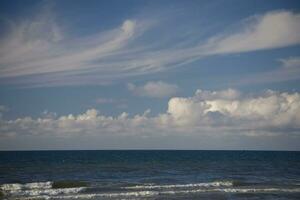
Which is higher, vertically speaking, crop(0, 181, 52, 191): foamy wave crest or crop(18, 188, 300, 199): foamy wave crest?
crop(0, 181, 52, 191): foamy wave crest

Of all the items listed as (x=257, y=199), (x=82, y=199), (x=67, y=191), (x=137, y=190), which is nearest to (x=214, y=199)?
(x=257, y=199)

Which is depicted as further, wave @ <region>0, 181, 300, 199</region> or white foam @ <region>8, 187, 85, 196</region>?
white foam @ <region>8, 187, 85, 196</region>

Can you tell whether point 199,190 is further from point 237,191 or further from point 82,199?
point 82,199

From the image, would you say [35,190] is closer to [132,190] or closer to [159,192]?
[132,190]

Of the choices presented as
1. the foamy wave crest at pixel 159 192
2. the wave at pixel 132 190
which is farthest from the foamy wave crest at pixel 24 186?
the foamy wave crest at pixel 159 192

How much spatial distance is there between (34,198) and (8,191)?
594 centimetres

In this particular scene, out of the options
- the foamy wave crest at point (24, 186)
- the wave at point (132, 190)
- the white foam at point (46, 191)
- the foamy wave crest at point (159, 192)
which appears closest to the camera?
the foamy wave crest at point (159, 192)

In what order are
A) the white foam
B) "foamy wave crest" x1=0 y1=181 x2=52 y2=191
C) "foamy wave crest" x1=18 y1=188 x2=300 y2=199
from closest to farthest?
1. "foamy wave crest" x1=18 y1=188 x2=300 y2=199
2. the white foam
3. "foamy wave crest" x1=0 y1=181 x2=52 y2=191

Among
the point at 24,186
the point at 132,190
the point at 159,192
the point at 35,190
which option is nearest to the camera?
the point at 159,192

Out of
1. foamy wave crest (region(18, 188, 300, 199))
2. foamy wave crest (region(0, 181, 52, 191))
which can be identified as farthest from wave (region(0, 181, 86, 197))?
foamy wave crest (region(18, 188, 300, 199))

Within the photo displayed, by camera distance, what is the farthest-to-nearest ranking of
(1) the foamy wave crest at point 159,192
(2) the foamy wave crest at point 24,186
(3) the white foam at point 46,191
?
(2) the foamy wave crest at point 24,186, (3) the white foam at point 46,191, (1) the foamy wave crest at point 159,192

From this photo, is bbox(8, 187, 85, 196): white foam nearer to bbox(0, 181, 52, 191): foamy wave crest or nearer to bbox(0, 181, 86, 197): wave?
bbox(0, 181, 86, 197): wave

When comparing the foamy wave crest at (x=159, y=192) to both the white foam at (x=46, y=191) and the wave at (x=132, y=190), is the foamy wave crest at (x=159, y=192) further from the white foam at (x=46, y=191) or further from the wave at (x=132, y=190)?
the white foam at (x=46, y=191)

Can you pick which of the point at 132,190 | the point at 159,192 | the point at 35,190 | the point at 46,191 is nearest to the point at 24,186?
the point at 35,190
